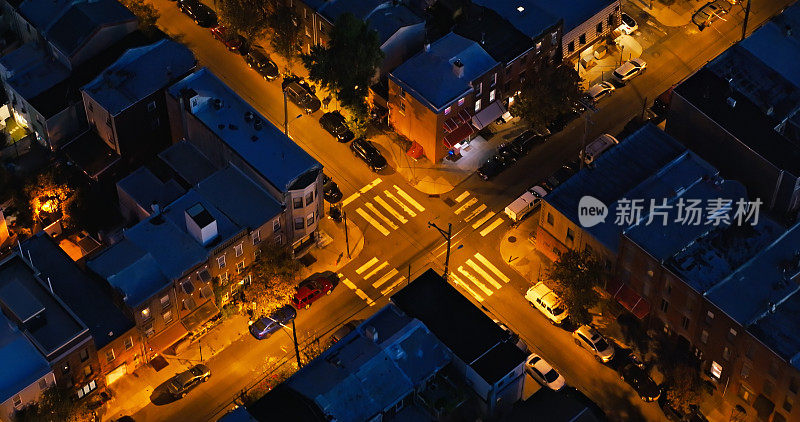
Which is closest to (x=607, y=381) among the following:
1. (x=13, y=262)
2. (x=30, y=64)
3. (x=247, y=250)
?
(x=247, y=250)

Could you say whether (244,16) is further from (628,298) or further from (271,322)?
(628,298)

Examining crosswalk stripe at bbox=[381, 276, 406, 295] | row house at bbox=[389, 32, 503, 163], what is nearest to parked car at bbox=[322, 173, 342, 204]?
row house at bbox=[389, 32, 503, 163]

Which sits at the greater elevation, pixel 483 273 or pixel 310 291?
pixel 310 291

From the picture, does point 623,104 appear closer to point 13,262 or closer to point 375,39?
point 375,39

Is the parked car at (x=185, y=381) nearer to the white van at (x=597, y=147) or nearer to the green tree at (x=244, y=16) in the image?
the green tree at (x=244, y=16)

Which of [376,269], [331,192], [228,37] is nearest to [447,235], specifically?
[376,269]
